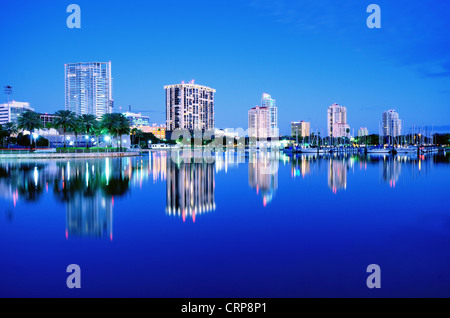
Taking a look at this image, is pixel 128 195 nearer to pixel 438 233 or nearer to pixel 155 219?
pixel 155 219

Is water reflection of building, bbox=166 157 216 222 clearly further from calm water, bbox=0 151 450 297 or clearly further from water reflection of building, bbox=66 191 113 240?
water reflection of building, bbox=66 191 113 240

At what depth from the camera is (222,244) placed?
9.55m

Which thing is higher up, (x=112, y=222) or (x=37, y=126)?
(x=37, y=126)

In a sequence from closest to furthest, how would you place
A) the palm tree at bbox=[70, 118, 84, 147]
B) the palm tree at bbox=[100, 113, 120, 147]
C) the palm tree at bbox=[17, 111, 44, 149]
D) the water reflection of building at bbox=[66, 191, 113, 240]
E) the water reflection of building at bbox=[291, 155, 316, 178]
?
the water reflection of building at bbox=[66, 191, 113, 240], the water reflection of building at bbox=[291, 155, 316, 178], the palm tree at bbox=[17, 111, 44, 149], the palm tree at bbox=[70, 118, 84, 147], the palm tree at bbox=[100, 113, 120, 147]

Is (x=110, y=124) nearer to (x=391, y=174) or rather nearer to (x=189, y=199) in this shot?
(x=391, y=174)

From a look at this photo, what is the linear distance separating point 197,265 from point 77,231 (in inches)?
191

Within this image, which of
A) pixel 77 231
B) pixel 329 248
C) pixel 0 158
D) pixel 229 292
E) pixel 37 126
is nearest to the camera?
pixel 229 292

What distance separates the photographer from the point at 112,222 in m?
12.2

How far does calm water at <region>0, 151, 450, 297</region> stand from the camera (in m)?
6.88

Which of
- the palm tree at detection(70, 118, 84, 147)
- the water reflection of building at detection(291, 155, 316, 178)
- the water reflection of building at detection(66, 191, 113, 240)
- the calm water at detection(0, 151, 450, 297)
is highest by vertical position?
the palm tree at detection(70, 118, 84, 147)

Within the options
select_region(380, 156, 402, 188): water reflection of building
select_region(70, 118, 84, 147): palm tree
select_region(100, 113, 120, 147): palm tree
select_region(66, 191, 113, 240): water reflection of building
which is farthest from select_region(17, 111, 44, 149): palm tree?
select_region(380, 156, 402, 188): water reflection of building

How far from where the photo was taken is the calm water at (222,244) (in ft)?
22.6

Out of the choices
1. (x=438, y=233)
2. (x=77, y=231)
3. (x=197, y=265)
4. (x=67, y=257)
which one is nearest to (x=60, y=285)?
(x=67, y=257)
